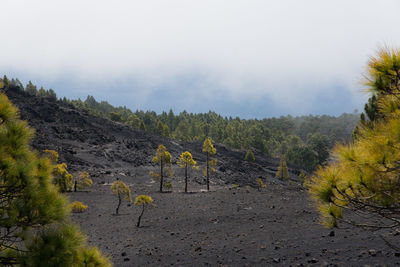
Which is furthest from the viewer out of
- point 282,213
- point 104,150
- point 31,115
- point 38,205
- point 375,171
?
point 31,115

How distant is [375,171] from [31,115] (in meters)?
69.5

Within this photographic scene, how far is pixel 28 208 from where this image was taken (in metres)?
2.81

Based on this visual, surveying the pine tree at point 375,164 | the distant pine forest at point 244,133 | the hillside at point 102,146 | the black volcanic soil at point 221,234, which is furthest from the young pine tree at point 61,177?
the distant pine forest at point 244,133

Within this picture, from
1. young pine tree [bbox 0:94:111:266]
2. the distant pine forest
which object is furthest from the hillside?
young pine tree [bbox 0:94:111:266]

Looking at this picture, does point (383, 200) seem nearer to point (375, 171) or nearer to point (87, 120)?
point (375, 171)

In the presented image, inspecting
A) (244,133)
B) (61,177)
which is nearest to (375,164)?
(61,177)

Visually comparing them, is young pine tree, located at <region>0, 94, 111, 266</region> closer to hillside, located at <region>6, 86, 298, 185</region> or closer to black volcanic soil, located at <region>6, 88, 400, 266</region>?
black volcanic soil, located at <region>6, 88, 400, 266</region>

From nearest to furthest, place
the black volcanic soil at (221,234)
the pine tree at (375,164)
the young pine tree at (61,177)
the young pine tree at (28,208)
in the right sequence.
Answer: the young pine tree at (28,208)
the pine tree at (375,164)
the black volcanic soil at (221,234)
the young pine tree at (61,177)

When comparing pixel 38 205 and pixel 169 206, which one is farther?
pixel 169 206

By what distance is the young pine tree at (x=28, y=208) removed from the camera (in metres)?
2.75

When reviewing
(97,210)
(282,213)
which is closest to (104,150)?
(97,210)

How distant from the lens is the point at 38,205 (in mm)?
2852

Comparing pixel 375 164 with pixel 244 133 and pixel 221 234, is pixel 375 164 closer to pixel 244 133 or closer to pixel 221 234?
pixel 221 234

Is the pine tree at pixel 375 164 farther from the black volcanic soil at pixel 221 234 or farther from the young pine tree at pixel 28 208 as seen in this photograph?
the black volcanic soil at pixel 221 234
